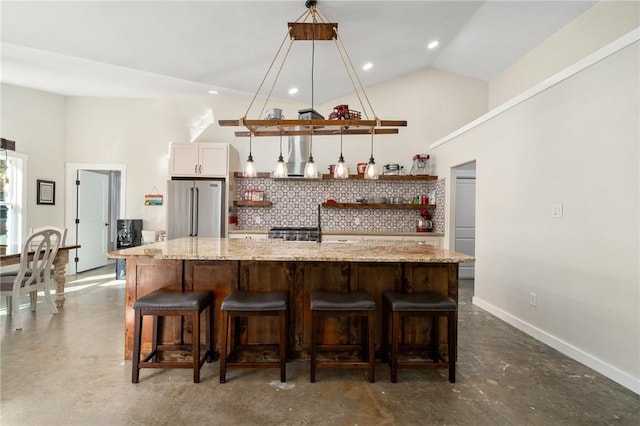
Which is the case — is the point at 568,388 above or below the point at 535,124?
below

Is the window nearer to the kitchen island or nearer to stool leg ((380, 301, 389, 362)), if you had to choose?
the kitchen island

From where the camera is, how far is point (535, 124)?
10.4 feet

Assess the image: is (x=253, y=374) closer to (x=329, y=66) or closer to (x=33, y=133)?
(x=329, y=66)

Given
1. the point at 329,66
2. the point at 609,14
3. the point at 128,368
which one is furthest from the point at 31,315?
the point at 609,14

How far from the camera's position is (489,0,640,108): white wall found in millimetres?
3414

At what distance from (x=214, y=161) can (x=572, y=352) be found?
501cm

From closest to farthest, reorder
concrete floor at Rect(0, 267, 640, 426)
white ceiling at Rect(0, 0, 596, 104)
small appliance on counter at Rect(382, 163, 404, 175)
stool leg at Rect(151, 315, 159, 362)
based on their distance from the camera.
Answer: concrete floor at Rect(0, 267, 640, 426), stool leg at Rect(151, 315, 159, 362), white ceiling at Rect(0, 0, 596, 104), small appliance on counter at Rect(382, 163, 404, 175)

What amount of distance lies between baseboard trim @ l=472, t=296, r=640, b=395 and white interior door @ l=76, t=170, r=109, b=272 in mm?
6756

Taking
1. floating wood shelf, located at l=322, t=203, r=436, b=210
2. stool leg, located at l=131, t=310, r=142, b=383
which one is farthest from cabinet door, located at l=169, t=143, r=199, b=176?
stool leg, located at l=131, t=310, r=142, b=383

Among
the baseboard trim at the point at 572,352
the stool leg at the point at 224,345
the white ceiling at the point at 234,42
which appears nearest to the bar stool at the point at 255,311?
the stool leg at the point at 224,345

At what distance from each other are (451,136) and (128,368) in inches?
191

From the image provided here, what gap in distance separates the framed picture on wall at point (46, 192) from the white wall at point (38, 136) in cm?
6

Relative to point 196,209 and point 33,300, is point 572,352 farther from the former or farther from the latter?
point 33,300

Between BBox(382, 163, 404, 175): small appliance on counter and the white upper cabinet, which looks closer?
the white upper cabinet
